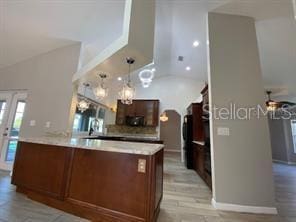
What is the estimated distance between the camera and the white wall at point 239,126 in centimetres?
222

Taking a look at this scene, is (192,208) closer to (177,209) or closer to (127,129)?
(177,209)

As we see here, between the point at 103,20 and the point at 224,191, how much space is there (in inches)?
150

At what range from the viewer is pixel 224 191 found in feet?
7.40

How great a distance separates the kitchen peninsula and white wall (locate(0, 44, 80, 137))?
3.80ft

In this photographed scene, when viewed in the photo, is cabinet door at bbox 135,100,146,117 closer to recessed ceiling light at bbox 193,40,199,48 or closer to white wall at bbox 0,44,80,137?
recessed ceiling light at bbox 193,40,199,48

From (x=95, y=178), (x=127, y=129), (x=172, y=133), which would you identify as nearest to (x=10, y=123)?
(x=95, y=178)

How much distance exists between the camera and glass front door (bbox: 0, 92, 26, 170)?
369 centimetres

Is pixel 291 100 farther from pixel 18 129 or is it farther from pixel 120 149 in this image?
pixel 18 129

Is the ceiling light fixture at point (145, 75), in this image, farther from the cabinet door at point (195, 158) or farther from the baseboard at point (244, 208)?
the baseboard at point (244, 208)

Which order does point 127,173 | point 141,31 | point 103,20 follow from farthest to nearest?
1. point 103,20
2. point 141,31
3. point 127,173

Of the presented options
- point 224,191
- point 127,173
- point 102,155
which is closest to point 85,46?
point 102,155

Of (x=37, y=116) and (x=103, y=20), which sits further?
(x=37, y=116)

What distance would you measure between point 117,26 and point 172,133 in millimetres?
7474

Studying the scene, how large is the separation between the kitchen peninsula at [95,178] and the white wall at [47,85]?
3.80 ft
